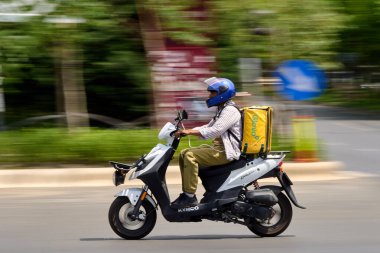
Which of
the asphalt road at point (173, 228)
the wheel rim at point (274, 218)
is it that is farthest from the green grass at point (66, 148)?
the wheel rim at point (274, 218)

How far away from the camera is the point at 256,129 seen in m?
7.77

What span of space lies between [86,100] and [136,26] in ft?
6.45

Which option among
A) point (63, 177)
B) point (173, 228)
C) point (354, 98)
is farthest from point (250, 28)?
point (354, 98)

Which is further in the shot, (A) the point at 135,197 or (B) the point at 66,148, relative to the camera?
(B) the point at 66,148

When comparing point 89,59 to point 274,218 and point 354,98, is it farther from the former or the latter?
point 354,98

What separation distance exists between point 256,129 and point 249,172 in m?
0.40

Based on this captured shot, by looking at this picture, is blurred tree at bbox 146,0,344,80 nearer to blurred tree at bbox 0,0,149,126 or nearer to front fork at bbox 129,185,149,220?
blurred tree at bbox 0,0,149,126

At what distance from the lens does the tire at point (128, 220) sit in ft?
25.8

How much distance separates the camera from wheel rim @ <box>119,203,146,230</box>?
787cm

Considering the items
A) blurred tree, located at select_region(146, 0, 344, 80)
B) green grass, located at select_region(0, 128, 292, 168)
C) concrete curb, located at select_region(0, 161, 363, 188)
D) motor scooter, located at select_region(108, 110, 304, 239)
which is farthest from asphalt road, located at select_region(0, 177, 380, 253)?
blurred tree, located at select_region(146, 0, 344, 80)

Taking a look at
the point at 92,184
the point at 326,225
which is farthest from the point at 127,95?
the point at 326,225

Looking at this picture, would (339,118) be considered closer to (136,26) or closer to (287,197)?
(136,26)

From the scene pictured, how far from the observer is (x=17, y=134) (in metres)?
13.1

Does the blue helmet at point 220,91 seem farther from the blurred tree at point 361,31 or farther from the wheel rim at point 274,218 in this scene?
the blurred tree at point 361,31
